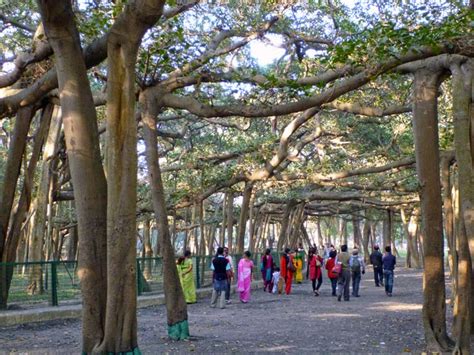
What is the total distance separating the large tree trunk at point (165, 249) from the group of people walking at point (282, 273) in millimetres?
6403

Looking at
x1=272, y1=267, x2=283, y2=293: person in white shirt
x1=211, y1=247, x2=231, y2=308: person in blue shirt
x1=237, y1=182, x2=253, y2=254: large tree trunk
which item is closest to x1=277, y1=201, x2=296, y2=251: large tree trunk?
x1=237, y1=182, x2=253, y2=254: large tree trunk

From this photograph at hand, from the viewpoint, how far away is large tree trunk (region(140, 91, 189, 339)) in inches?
438

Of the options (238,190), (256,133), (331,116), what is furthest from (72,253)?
(331,116)

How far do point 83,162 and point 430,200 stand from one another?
515cm

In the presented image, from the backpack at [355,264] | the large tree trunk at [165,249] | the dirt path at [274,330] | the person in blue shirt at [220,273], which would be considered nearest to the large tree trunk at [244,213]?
the backpack at [355,264]

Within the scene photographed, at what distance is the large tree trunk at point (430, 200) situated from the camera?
10.0 metres

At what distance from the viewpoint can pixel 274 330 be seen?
1266 centimetres

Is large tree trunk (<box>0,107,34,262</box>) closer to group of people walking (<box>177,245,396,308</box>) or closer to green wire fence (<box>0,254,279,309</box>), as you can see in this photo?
green wire fence (<box>0,254,279,309</box>)

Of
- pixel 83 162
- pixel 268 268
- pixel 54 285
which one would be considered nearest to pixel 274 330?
pixel 83 162

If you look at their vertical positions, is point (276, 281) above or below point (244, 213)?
below

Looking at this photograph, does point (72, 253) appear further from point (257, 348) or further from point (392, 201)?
point (257, 348)

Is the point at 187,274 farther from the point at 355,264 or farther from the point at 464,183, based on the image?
the point at 464,183

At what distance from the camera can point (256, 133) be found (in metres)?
26.0

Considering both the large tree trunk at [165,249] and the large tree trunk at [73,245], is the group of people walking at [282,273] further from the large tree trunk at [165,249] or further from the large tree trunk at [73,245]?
the large tree trunk at [73,245]
